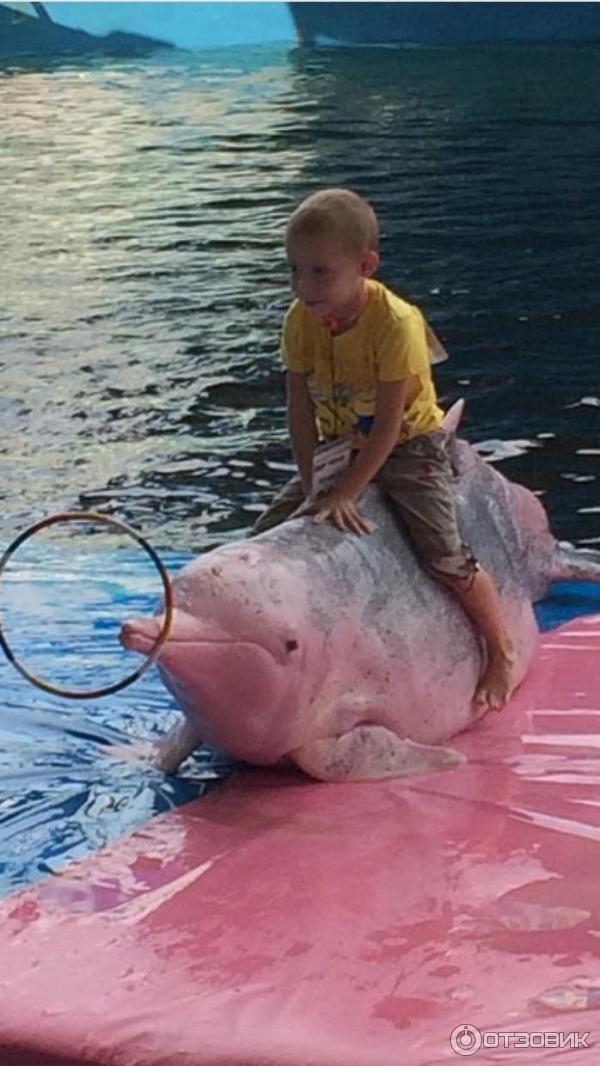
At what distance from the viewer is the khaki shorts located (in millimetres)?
4219

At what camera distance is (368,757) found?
3926 mm

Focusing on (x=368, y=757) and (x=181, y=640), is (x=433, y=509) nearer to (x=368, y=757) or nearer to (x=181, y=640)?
(x=368, y=757)

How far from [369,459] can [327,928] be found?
48.5 inches

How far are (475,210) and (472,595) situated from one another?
342 inches

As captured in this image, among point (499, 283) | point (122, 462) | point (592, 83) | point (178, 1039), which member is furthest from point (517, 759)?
point (592, 83)

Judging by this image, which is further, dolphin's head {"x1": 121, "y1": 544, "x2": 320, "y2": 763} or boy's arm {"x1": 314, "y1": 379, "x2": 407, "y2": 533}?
boy's arm {"x1": 314, "y1": 379, "x2": 407, "y2": 533}

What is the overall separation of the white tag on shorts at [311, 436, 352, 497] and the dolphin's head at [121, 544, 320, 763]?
0.35m

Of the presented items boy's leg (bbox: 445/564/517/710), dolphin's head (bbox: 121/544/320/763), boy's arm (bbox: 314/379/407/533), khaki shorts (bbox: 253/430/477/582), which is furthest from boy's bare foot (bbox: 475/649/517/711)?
dolphin's head (bbox: 121/544/320/763)

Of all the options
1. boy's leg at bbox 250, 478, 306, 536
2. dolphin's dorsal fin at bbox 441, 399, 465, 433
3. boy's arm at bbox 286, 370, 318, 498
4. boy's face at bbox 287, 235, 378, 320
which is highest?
boy's face at bbox 287, 235, 378, 320

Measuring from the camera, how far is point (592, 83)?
1841 cm

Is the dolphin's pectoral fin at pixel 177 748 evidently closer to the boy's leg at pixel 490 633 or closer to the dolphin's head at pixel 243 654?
the dolphin's head at pixel 243 654

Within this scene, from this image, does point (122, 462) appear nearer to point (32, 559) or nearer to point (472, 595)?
point (32, 559)
